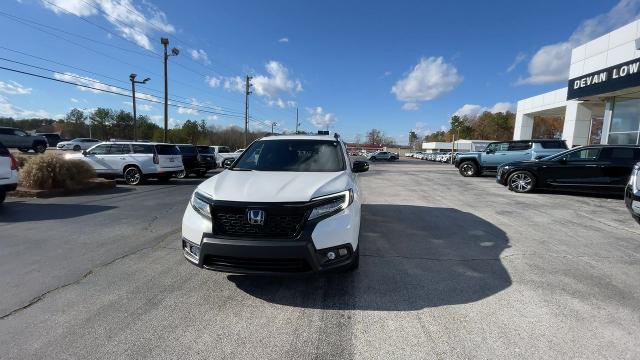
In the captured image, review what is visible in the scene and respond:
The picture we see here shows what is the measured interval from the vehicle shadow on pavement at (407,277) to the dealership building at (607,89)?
14479 mm

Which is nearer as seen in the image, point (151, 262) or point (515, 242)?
point (151, 262)

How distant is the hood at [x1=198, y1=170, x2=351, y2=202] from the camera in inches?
121

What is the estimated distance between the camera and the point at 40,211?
289 inches

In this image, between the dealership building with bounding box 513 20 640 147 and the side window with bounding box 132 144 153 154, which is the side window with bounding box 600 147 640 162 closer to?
the dealership building with bounding box 513 20 640 147

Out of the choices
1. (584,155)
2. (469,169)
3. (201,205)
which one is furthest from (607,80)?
(201,205)

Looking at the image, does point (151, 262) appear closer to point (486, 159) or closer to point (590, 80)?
point (486, 159)

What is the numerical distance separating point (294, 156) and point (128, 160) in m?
10.6

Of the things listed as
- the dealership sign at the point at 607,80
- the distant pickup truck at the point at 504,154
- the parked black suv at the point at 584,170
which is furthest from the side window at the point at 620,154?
the dealership sign at the point at 607,80

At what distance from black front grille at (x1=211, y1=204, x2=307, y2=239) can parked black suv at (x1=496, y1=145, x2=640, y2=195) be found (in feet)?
32.3

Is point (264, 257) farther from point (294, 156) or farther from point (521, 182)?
point (521, 182)

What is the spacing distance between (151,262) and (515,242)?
17.6 feet

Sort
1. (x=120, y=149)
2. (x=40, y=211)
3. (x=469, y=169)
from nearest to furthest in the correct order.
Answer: (x=40, y=211) < (x=120, y=149) < (x=469, y=169)

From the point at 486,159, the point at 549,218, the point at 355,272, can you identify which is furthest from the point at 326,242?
the point at 486,159

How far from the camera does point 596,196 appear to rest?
964 cm
